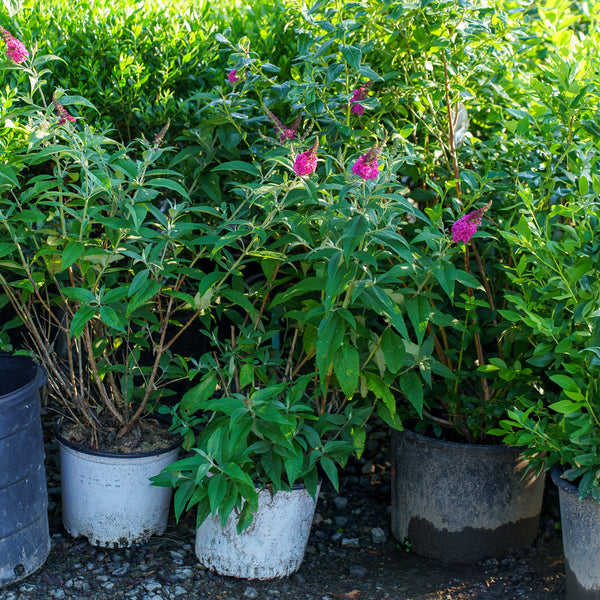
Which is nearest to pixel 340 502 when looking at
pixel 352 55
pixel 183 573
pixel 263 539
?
pixel 263 539

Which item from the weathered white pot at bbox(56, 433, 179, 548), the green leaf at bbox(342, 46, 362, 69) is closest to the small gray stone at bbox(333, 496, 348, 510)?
the weathered white pot at bbox(56, 433, 179, 548)

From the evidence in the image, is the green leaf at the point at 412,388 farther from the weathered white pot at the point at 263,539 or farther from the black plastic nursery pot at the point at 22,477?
the black plastic nursery pot at the point at 22,477

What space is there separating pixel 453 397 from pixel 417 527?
52 centimetres

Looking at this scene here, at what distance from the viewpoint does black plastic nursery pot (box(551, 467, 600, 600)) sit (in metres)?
2.26

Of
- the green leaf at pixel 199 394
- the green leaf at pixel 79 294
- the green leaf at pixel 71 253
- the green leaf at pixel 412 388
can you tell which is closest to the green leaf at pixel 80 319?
the green leaf at pixel 79 294

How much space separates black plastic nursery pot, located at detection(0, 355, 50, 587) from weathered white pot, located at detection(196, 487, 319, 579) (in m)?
0.55

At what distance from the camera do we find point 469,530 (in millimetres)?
2725

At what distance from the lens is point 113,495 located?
2.67 m

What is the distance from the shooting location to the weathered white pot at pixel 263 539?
8.18ft

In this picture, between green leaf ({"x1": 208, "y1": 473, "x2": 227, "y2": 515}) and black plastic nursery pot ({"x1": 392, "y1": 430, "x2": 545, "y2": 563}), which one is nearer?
green leaf ({"x1": 208, "y1": 473, "x2": 227, "y2": 515})

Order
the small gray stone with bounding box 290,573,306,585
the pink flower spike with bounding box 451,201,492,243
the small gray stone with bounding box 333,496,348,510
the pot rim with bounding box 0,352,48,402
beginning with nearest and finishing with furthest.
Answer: the pink flower spike with bounding box 451,201,492,243
the pot rim with bounding box 0,352,48,402
the small gray stone with bounding box 290,573,306,585
the small gray stone with bounding box 333,496,348,510

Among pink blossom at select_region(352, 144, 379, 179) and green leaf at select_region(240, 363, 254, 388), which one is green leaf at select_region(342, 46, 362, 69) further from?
green leaf at select_region(240, 363, 254, 388)

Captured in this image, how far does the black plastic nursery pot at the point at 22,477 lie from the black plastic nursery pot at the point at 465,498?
4.27ft

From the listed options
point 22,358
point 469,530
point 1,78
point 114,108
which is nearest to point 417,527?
point 469,530
